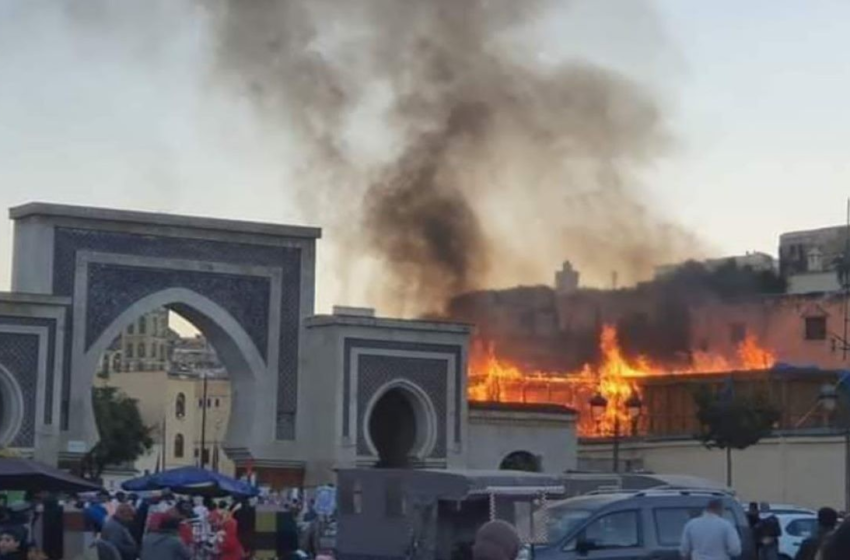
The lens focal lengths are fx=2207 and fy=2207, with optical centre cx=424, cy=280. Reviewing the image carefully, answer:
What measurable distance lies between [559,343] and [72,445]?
20.9m

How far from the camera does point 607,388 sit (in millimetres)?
63031

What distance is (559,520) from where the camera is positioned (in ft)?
78.5

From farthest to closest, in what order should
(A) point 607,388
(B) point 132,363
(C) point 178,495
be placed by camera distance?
(B) point 132,363 → (A) point 607,388 → (C) point 178,495

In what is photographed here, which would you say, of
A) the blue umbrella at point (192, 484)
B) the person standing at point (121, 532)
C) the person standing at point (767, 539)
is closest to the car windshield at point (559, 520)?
the person standing at point (121, 532)

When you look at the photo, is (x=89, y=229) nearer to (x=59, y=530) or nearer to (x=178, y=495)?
(x=178, y=495)

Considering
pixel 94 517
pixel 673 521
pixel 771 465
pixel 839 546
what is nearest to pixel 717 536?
pixel 673 521

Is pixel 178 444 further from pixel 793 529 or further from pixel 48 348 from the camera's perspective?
pixel 793 529

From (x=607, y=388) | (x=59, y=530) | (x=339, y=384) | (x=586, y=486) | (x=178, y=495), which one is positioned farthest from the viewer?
(x=607, y=388)

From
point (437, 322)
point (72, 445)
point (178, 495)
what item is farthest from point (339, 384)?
point (178, 495)

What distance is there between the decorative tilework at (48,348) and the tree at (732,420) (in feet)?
49.4

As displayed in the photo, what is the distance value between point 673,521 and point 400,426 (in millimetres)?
30136

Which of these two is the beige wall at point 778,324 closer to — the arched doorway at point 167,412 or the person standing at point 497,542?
the arched doorway at point 167,412

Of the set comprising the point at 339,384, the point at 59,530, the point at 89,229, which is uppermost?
the point at 89,229

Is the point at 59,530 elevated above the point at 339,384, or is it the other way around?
the point at 339,384
